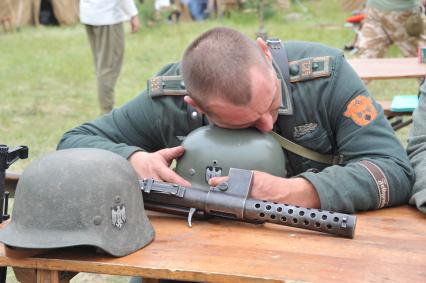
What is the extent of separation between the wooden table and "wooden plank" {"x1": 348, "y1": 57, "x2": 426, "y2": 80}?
3.04 m

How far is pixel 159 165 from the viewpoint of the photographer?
7.37ft

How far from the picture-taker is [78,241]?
1791 mm

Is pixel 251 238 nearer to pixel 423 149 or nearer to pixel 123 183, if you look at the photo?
pixel 123 183

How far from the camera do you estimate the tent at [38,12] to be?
14961 millimetres

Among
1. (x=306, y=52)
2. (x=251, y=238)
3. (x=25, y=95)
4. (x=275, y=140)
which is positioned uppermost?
(x=306, y=52)

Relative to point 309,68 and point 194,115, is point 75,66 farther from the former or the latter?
point 309,68

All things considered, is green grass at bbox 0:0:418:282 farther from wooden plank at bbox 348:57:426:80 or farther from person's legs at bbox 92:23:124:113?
wooden plank at bbox 348:57:426:80

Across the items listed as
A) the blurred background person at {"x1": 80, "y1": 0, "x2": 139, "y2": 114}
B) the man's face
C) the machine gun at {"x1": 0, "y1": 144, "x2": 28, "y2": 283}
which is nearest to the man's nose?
the man's face

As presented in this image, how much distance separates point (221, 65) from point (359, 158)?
55 cm

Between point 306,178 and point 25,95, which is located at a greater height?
point 306,178

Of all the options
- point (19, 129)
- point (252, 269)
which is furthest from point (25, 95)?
point (252, 269)

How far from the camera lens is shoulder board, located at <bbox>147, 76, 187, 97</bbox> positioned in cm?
249

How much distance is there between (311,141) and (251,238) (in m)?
0.56

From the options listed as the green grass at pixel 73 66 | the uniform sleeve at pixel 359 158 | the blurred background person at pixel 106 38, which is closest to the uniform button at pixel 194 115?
the uniform sleeve at pixel 359 158
